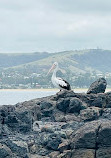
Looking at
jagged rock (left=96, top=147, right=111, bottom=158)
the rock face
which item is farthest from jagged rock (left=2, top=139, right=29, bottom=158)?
jagged rock (left=96, top=147, right=111, bottom=158)

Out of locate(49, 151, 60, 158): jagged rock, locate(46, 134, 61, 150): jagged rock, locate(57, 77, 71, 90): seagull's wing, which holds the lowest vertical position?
locate(49, 151, 60, 158): jagged rock

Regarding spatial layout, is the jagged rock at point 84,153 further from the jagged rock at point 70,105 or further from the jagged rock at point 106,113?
the jagged rock at point 70,105

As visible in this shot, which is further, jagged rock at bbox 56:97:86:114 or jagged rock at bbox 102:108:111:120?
jagged rock at bbox 56:97:86:114

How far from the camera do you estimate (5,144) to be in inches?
1080

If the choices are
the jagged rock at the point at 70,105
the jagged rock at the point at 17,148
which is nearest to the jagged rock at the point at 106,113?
the jagged rock at the point at 70,105

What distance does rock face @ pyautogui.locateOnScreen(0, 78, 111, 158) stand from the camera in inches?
1074

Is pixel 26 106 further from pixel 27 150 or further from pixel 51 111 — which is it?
pixel 27 150

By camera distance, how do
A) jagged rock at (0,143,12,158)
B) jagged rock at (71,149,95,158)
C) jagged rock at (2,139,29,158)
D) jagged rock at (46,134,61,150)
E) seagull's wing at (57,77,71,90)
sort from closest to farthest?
jagged rock at (0,143,12,158), jagged rock at (71,149,95,158), jagged rock at (2,139,29,158), jagged rock at (46,134,61,150), seagull's wing at (57,77,71,90)

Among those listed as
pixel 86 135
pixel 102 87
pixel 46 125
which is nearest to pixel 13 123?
pixel 46 125

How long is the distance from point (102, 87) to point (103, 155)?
15.1 meters

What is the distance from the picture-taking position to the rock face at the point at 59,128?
27.3 metres

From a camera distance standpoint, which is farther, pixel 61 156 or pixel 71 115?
pixel 71 115

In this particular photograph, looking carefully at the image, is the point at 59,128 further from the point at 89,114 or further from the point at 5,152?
the point at 5,152

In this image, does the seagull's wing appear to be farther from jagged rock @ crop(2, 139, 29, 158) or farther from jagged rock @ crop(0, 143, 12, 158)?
jagged rock @ crop(0, 143, 12, 158)
